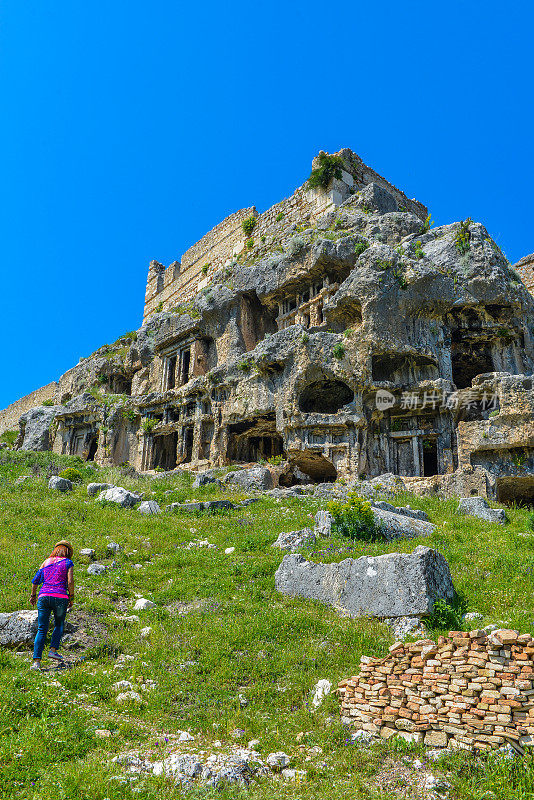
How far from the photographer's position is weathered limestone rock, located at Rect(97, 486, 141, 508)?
683 inches

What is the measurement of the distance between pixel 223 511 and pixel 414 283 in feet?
49.9

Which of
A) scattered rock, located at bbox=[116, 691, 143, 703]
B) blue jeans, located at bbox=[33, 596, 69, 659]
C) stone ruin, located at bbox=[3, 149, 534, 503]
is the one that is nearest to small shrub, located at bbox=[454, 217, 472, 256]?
stone ruin, located at bbox=[3, 149, 534, 503]

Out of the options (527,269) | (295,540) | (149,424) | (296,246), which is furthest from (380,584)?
(527,269)

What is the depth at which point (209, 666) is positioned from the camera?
7.58 m

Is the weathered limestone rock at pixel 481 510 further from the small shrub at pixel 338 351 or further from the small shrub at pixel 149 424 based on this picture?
the small shrub at pixel 149 424

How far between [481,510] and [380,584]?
860cm

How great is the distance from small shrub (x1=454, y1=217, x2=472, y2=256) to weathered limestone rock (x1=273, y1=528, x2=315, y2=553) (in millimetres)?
19104

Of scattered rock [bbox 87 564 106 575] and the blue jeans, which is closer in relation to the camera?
the blue jeans

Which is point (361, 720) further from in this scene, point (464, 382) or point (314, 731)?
point (464, 382)

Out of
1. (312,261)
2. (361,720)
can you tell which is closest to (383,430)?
(312,261)

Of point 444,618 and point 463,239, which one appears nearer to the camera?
point 444,618

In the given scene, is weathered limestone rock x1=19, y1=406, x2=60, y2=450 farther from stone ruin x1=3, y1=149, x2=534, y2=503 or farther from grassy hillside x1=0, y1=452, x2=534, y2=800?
grassy hillside x1=0, y1=452, x2=534, y2=800

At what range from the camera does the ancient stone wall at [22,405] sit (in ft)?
179

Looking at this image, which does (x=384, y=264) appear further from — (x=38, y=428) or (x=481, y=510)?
(x=38, y=428)
